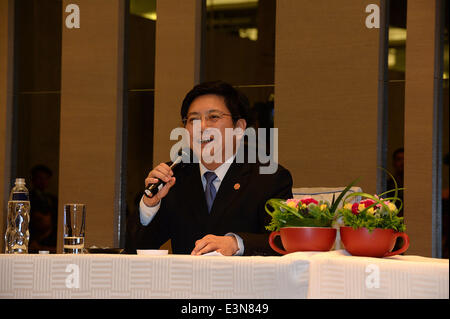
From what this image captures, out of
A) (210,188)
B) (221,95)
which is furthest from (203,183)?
(221,95)

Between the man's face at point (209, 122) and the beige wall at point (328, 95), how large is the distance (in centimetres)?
200

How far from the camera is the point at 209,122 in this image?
2766 millimetres

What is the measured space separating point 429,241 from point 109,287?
3.49m

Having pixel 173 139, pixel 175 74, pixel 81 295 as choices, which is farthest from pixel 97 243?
pixel 81 295

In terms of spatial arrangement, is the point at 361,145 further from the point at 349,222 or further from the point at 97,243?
the point at 349,222

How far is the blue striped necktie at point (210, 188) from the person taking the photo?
9.07 feet

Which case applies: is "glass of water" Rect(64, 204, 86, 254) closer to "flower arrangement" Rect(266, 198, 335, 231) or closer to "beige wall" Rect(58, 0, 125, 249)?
"flower arrangement" Rect(266, 198, 335, 231)

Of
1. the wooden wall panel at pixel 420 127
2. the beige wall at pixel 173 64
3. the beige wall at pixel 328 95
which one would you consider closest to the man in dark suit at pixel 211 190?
the beige wall at pixel 328 95

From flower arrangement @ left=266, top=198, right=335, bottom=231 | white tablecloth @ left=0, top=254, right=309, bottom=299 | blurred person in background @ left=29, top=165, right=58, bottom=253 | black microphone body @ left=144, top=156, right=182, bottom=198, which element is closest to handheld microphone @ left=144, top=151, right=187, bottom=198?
black microphone body @ left=144, top=156, right=182, bottom=198

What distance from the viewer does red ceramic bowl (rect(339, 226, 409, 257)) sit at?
4.87 ft

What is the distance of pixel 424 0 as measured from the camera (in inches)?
183

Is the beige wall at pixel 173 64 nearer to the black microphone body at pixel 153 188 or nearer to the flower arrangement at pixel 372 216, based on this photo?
the black microphone body at pixel 153 188
